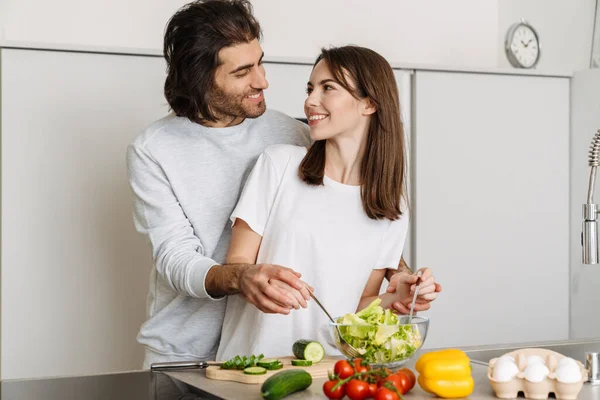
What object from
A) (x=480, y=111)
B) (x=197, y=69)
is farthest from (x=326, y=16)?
(x=197, y=69)

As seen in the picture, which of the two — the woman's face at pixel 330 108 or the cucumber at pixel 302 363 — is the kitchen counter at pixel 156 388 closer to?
the cucumber at pixel 302 363

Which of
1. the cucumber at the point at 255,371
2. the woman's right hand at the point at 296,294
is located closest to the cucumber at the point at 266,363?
the cucumber at the point at 255,371

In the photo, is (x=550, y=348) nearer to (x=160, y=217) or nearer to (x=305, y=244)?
(x=305, y=244)

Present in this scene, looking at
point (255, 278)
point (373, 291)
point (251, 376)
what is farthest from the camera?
point (373, 291)

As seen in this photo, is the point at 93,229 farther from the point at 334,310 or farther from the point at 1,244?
the point at 334,310

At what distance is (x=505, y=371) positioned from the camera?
1.55 metres

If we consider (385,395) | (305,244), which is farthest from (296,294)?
(385,395)

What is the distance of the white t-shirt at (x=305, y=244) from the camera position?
2211mm

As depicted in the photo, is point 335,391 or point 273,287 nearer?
point 335,391

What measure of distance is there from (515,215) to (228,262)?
1969mm

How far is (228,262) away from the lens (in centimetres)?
224

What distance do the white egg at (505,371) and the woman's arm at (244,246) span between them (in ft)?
2.78

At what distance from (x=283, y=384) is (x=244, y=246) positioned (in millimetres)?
748

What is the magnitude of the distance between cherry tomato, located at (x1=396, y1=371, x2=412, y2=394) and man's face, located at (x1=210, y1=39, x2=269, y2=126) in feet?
3.47
